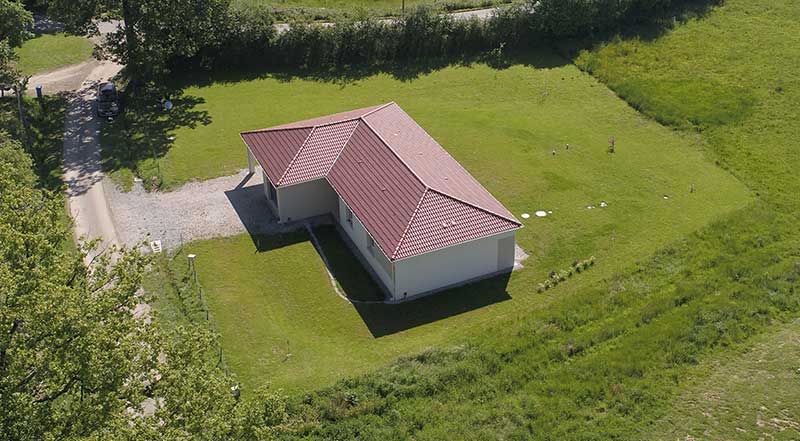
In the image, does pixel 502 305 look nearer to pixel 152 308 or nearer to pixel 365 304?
pixel 365 304

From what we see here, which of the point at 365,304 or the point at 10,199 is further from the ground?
the point at 10,199

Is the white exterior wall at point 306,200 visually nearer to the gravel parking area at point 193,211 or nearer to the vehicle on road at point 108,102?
the gravel parking area at point 193,211

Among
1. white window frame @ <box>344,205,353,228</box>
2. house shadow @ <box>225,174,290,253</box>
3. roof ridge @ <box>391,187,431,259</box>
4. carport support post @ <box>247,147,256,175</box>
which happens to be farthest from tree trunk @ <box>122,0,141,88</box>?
Result: roof ridge @ <box>391,187,431,259</box>

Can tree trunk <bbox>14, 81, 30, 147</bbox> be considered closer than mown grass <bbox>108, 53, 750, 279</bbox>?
No

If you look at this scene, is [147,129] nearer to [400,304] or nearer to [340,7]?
[340,7]

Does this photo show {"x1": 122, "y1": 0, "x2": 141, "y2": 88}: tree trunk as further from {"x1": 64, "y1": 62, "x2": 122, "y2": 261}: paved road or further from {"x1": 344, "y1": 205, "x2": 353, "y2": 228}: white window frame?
{"x1": 344, "y1": 205, "x2": 353, "y2": 228}: white window frame

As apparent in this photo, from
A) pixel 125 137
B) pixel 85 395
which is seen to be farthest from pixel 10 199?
pixel 125 137
